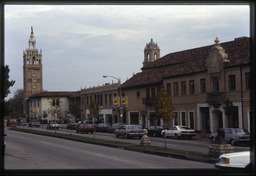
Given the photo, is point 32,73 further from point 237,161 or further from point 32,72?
point 237,161

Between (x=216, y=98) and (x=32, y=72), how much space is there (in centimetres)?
12038

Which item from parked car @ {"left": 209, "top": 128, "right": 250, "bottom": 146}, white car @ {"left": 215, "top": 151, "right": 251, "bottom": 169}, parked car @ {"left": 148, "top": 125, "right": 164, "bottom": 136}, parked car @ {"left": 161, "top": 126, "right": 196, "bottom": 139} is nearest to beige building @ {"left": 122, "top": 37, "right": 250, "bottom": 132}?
parked car @ {"left": 161, "top": 126, "right": 196, "bottom": 139}

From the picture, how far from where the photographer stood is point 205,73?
139ft

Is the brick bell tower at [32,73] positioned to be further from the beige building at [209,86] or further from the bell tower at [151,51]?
the beige building at [209,86]

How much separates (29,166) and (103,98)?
5689 centimetres

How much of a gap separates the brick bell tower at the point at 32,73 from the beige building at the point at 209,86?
327 feet

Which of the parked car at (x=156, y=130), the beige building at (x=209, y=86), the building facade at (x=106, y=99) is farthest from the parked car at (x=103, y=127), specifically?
the parked car at (x=156, y=130)

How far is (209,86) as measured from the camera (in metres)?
41.5

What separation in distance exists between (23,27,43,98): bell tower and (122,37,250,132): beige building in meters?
99.8

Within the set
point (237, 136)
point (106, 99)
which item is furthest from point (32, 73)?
point (237, 136)

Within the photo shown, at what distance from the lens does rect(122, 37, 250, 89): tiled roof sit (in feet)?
129

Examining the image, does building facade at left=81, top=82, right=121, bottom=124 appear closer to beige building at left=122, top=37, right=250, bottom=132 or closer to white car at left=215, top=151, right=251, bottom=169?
beige building at left=122, top=37, right=250, bottom=132

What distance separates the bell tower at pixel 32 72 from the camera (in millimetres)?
147875

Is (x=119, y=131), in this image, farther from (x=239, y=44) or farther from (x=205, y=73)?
(x=239, y=44)
